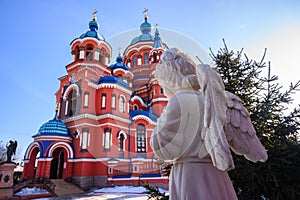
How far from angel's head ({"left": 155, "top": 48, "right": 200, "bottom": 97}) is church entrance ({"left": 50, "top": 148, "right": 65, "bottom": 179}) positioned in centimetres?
1413

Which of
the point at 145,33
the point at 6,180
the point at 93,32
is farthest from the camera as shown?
the point at 145,33

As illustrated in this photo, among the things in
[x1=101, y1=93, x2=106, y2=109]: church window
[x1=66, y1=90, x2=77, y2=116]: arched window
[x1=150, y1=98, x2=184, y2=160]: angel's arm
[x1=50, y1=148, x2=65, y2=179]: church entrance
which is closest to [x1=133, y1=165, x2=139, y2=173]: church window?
[x1=101, y1=93, x2=106, y2=109]: church window

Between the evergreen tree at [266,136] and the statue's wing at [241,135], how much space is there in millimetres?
1555

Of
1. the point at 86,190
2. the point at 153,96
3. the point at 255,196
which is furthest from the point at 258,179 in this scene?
the point at 153,96

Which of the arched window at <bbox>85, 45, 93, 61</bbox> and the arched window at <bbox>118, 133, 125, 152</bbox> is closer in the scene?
the arched window at <bbox>118, 133, 125, 152</bbox>

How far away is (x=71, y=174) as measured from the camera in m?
12.8

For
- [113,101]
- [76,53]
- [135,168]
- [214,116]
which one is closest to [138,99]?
[113,101]

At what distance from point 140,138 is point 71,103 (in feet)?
19.6

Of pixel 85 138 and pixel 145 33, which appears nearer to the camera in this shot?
pixel 85 138

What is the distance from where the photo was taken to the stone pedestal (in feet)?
30.5

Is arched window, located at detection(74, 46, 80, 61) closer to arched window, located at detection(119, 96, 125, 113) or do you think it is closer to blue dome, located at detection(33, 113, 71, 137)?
arched window, located at detection(119, 96, 125, 113)

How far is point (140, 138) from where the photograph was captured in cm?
1566

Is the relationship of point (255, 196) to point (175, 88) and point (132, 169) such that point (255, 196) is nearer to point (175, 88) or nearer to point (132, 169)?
point (175, 88)

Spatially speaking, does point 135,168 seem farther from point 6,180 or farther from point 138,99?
point 6,180
